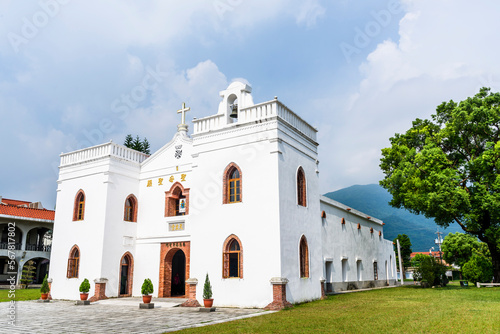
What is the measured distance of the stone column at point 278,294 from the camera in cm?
1274

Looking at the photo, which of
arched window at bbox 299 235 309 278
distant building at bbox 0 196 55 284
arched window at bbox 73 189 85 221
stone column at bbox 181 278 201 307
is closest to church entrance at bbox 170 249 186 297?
stone column at bbox 181 278 201 307

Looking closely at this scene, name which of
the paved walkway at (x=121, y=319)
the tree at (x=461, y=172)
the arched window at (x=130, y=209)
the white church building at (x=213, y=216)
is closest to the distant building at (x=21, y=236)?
the white church building at (x=213, y=216)

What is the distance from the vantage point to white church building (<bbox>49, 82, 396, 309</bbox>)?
543 inches

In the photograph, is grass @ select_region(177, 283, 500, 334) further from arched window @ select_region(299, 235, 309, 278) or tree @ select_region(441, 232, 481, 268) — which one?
tree @ select_region(441, 232, 481, 268)

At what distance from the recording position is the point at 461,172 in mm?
21219

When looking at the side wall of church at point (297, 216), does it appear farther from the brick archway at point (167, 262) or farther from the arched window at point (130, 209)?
the arched window at point (130, 209)

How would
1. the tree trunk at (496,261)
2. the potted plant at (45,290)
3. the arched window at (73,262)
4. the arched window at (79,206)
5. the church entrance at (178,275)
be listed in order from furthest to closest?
the tree trunk at (496,261) → the arched window at (79,206) → the church entrance at (178,275) → the arched window at (73,262) → the potted plant at (45,290)

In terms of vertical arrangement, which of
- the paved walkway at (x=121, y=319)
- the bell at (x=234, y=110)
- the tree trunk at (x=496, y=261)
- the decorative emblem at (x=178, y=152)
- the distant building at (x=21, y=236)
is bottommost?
the paved walkway at (x=121, y=319)

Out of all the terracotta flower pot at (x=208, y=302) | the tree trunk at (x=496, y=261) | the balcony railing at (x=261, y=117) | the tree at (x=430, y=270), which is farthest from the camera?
the tree at (x=430, y=270)

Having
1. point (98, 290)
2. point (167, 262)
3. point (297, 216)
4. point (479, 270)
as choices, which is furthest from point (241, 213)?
point (479, 270)

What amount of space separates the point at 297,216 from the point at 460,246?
90.7 feet

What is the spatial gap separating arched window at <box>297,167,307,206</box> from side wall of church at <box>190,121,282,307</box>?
2189mm

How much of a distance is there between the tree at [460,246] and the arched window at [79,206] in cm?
3246

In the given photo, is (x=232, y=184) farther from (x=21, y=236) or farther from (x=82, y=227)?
(x=21, y=236)
